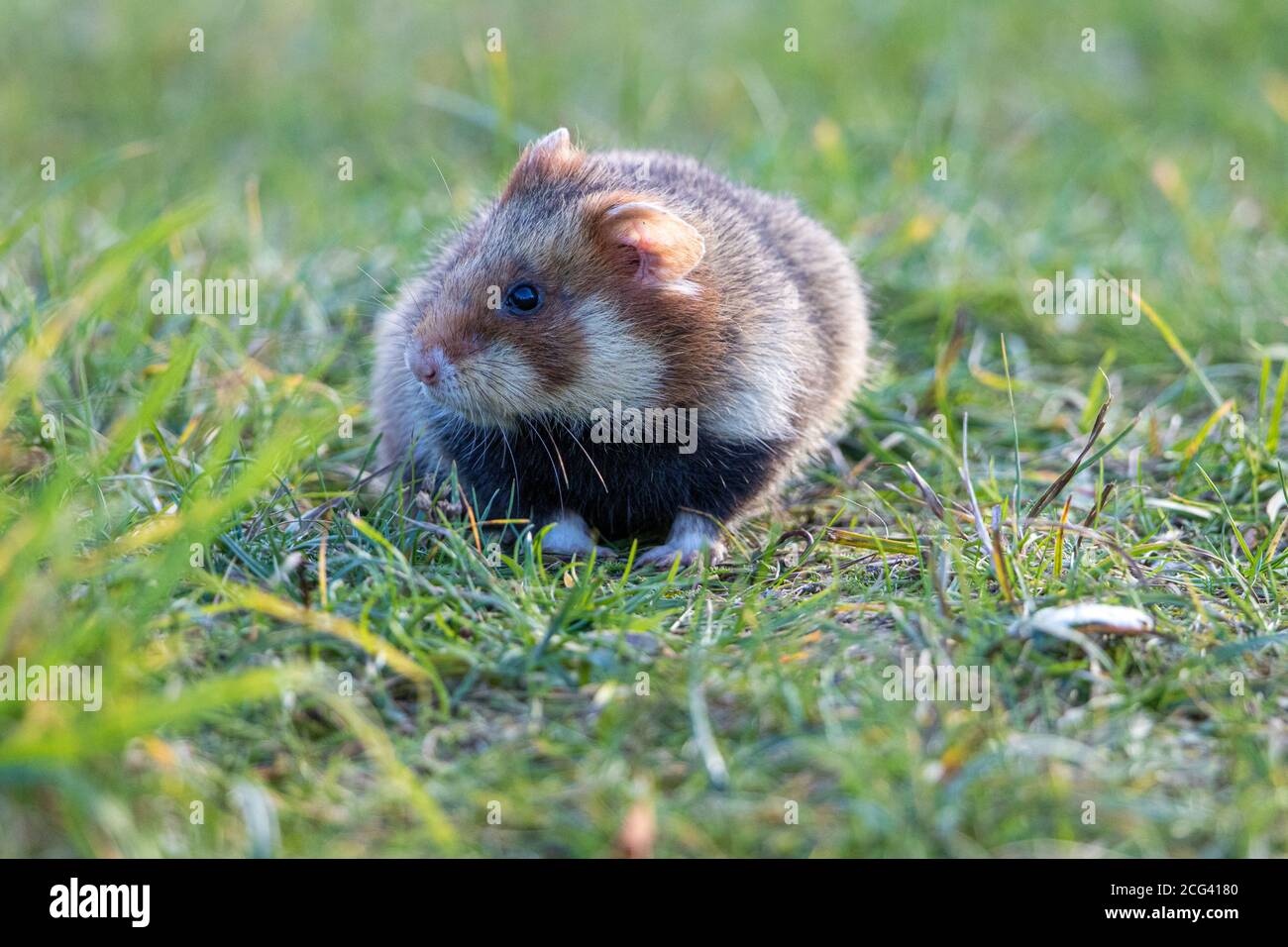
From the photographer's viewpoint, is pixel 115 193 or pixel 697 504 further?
pixel 115 193

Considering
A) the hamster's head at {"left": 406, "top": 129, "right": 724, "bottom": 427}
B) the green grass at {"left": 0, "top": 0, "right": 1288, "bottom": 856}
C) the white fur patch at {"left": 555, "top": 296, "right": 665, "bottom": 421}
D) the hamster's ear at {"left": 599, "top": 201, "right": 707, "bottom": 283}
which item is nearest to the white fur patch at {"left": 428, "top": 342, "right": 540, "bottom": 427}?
the hamster's head at {"left": 406, "top": 129, "right": 724, "bottom": 427}

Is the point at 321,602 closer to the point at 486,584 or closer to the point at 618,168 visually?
the point at 486,584

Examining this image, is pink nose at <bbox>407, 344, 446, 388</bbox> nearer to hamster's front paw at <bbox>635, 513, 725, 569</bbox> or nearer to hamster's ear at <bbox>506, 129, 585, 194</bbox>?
hamster's ear at <bbox>506, 129, 585, 194</bbox>

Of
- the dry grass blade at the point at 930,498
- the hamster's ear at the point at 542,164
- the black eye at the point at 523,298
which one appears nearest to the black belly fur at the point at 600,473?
the black eye at the point at 523,298

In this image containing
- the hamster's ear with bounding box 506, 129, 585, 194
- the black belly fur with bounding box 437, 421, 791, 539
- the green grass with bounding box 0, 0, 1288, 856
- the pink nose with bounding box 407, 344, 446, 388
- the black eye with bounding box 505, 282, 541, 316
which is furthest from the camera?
the hamster's ear with bounding box 506, 129, 585, 194

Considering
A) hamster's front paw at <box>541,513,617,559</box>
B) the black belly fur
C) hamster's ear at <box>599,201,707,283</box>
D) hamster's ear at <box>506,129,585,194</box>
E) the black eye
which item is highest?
hamster's ear at <box>506,129,585,194</box>

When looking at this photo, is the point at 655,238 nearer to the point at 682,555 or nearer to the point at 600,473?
the point at 600,473

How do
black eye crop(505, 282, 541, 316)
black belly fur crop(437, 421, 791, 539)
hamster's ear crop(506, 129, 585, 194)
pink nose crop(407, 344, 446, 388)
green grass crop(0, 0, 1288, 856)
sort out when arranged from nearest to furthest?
green grass crop(0, 0, 1288, 856)
pink nose crop(407, 344, 446, 388)
black eye crop(505, 282, 541, 316)
black belly fur crop(437, 421, 791, 539)
hamster's ear crop(506, 129, 585, 194)

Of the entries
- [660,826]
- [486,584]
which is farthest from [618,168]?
[660,826]
